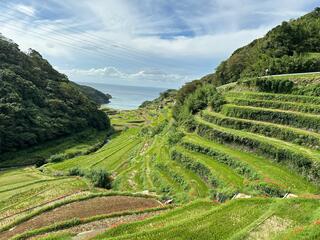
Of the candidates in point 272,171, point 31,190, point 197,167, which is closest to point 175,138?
point 197,167

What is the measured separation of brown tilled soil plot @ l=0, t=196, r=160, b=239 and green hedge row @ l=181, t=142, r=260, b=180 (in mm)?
8110

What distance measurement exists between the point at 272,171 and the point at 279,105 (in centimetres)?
1152

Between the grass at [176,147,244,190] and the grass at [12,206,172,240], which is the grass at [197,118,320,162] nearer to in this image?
the grass at [176,147,244,190]

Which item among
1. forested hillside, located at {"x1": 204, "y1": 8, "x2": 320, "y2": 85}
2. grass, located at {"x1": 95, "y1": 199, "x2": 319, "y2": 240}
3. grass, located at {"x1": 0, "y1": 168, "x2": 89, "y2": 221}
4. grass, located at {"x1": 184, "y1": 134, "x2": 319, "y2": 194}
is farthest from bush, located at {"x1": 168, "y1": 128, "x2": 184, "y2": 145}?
grass, located at {"x1": 95, "y1": 199, "x2": 319, "y2": 240}

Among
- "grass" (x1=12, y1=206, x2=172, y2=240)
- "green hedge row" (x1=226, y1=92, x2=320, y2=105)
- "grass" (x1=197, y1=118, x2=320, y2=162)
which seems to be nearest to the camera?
"grass" (x1=12, y1=206, x2=172, y2=240)

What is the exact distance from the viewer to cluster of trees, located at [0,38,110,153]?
2594 inches

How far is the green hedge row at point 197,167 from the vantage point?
89.4 feet

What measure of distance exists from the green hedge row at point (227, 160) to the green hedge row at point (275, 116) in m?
6.90

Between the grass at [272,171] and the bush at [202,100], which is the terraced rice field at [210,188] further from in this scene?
the bush at [202,100]

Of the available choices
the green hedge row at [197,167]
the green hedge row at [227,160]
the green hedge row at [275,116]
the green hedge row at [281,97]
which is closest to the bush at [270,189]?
the green hedge row at [227,160]

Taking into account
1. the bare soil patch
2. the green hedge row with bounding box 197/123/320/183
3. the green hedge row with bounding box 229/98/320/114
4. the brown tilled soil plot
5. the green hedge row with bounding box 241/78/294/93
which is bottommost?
the brown tilled soil plot

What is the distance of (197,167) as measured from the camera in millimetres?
30812

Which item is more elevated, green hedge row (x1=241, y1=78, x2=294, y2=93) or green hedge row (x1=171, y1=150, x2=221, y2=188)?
green hedge row (x1=241, y1=78, x2=294, y2=93)

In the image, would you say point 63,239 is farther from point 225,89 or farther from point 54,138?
point 54,138
